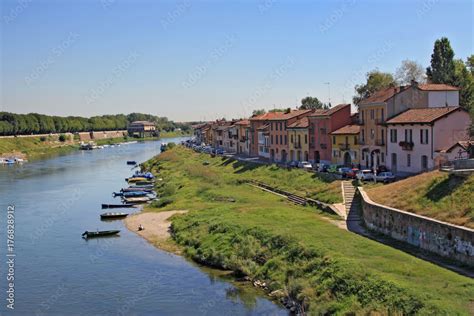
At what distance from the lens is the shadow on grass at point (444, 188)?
119 ft

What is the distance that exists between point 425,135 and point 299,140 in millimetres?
32355

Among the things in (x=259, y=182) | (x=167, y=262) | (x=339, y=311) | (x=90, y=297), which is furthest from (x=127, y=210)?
(x=339, y=311)

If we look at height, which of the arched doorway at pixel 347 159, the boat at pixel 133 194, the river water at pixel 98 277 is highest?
the arched doorway at pixel 347 159

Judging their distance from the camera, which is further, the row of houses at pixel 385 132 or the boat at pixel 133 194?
the boat at pixel 133 194

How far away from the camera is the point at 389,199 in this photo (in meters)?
40.8

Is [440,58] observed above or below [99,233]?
above

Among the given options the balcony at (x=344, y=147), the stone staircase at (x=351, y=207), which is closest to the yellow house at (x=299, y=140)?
the balcony at (x=344, y=147)

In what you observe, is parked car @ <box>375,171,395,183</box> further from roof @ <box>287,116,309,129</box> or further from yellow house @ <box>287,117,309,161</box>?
roof @ <box>287,116,309,129</box>

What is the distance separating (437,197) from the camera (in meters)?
36.3

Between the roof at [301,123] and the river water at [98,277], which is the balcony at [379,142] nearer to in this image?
the roof at [301,123]

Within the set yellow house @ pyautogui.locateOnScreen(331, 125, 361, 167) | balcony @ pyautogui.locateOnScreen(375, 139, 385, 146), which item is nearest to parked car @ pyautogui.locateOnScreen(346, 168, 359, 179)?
balcony @ pyautogui.locateOnScreen(375, 139, 385, 146)

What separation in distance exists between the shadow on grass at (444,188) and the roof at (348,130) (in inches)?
1224

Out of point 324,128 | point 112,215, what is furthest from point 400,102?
point 112,215

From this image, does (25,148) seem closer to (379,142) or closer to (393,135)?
(379,142)
